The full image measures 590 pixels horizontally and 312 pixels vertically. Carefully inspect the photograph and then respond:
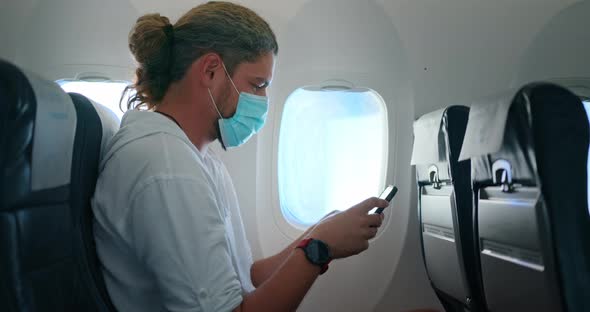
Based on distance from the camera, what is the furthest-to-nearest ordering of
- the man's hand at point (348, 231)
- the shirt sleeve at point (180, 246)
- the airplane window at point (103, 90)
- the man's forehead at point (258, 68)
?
the airplane window at point (103, 90), the man's forehead at point (258, 68), the man's hand at point (348, 231), the shirt sleeve at point (180, 246)

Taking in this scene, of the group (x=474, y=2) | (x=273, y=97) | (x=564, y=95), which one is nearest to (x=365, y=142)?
(x=273, y=97)

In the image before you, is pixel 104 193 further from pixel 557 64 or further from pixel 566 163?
pixel 557 64

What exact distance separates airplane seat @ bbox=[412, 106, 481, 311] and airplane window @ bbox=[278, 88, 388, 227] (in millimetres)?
590

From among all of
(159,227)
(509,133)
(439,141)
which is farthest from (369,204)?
(159,227)

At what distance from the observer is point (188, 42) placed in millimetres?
1546

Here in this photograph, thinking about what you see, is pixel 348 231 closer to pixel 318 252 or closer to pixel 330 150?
pixel 318 252

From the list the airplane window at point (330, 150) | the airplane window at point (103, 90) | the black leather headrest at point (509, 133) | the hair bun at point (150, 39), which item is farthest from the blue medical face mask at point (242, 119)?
the airplane window at point (103, 90)

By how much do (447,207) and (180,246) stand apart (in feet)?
4.51

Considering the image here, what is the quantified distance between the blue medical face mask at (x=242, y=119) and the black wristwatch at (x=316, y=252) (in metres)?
0.50

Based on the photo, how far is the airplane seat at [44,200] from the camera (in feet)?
2.82

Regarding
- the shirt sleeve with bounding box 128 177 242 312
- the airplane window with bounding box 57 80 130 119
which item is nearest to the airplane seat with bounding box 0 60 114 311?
the shirt sleeve with bounding box 128 177 242 312

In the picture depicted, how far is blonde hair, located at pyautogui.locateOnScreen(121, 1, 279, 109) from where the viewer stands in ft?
5.03

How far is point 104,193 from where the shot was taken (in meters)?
1.21

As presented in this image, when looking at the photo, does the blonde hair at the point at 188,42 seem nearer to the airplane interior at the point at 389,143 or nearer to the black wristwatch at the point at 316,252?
the airplane interior at the point at 389,143
